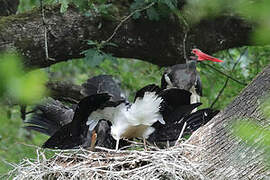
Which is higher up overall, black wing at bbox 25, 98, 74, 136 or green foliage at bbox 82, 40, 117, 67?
green foliage at bbox 82, 40, 117, 67

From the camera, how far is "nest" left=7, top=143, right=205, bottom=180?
7.31ft

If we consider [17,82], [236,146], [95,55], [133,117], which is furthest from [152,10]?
[17,82]

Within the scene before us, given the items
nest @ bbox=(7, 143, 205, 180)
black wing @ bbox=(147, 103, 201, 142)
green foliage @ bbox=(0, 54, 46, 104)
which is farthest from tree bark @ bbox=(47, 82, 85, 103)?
green foliage @ bbox=(0, 54, 46, 104)

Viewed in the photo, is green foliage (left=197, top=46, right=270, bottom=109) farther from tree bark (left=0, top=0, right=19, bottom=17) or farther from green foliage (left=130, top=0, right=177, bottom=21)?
tree bark (left=0, top=0, right=19, bottom=17)

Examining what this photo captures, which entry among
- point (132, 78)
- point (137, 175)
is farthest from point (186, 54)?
point (137, 175)

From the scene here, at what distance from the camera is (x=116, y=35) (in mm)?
→ 3707

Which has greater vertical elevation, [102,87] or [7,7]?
[7,7]

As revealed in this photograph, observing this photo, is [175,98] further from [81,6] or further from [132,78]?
[132,78]

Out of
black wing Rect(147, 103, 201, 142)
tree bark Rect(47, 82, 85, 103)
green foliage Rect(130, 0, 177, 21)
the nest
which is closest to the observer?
the nest

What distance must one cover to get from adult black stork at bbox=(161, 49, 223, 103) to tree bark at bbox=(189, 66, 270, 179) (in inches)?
61.2

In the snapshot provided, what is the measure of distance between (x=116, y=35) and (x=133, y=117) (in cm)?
89

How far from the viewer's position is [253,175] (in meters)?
1.88

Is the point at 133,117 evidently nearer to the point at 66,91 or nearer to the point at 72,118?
the point at 72,118

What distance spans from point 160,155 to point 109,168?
279 millimetres
